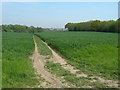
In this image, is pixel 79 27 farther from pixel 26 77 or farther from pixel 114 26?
pixel 26 77

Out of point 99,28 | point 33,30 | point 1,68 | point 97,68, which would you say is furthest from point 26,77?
point 33,30

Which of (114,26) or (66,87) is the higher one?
(114,26)

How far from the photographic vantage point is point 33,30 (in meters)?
118

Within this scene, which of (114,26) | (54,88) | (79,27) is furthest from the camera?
(79,27)

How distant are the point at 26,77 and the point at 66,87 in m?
1.94

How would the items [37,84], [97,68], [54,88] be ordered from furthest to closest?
[97,68], [37,84], [54,88]

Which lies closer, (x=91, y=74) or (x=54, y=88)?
(x=54, y=88)

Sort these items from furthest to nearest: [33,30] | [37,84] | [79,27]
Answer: [33,30] < [79,27] < [37,84]

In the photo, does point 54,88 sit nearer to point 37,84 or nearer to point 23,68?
point 37,84

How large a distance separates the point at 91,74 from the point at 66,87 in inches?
91.6

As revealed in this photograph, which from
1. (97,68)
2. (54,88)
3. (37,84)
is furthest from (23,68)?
(97,68)

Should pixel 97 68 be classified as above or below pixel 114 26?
below

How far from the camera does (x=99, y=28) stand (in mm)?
83312

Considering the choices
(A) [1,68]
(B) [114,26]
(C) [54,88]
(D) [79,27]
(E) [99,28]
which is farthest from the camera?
(D) [79,27]
